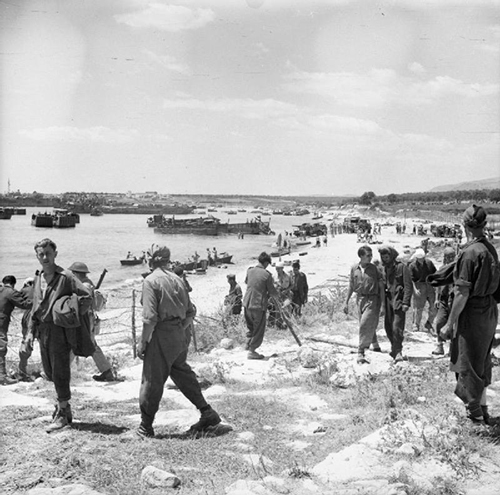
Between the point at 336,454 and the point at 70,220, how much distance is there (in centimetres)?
7854

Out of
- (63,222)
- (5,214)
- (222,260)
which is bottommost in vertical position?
(222,260)

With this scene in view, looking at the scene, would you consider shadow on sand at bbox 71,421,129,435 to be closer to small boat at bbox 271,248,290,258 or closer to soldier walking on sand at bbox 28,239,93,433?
soldier walking on sand at bbox 28,239,93,433

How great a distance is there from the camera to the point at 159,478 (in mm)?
3557

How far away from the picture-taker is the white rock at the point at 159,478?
3.53 meters

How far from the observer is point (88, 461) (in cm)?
389

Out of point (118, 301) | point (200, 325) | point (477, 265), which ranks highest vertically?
point (477, 265)

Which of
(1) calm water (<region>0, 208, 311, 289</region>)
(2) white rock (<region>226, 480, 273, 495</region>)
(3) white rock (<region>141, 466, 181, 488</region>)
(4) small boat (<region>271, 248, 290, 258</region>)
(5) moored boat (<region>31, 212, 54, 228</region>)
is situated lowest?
(1) calm water (<region>0, 208, 311, 289</region>)

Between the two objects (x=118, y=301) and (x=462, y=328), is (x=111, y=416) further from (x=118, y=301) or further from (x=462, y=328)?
(x=118, y=301)

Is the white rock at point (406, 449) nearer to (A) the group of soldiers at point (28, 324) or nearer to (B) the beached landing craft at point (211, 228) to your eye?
(A) the group of soldiers at point (28, 324)

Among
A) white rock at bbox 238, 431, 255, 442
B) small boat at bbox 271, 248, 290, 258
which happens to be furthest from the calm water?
white rock at bbox 238, 431, 255, 442

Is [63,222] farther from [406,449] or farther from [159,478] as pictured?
[406,449]

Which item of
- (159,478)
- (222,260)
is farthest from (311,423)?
(222,260)

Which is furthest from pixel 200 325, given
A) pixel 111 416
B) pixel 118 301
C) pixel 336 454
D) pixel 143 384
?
pixel 118 301

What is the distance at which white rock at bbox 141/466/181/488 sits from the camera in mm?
3531
